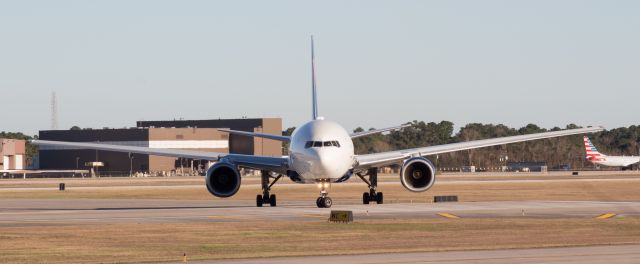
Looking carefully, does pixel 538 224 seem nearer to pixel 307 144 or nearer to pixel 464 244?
pixel 464 244

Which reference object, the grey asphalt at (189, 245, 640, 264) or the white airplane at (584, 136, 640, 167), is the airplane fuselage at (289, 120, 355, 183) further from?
the white airplane at (584, 136, 640, 167)

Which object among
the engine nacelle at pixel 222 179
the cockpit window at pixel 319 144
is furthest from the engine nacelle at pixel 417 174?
the engine nacelle at pixel 222 179

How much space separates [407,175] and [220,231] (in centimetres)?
1691

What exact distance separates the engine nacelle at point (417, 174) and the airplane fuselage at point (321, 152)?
8.64ft

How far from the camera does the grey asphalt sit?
1125 inches

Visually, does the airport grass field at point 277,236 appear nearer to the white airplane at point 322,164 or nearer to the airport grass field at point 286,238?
the airport grass field at point 286,238

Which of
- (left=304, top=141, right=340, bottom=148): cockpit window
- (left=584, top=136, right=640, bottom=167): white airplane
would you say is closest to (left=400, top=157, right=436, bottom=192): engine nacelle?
(left=304, top=141, right=340, bottom=148): cockpit window

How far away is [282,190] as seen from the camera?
87.2 metres

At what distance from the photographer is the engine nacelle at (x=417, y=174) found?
179 feet

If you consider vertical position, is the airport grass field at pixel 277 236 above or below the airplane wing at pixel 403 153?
below

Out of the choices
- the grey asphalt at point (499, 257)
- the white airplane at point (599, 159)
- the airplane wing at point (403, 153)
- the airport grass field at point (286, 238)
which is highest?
the white airplane at point (599, 159)

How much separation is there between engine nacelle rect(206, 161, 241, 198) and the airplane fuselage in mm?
2773

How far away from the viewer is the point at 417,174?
181 feet

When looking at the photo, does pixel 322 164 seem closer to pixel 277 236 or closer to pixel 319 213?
pixel 319 213
